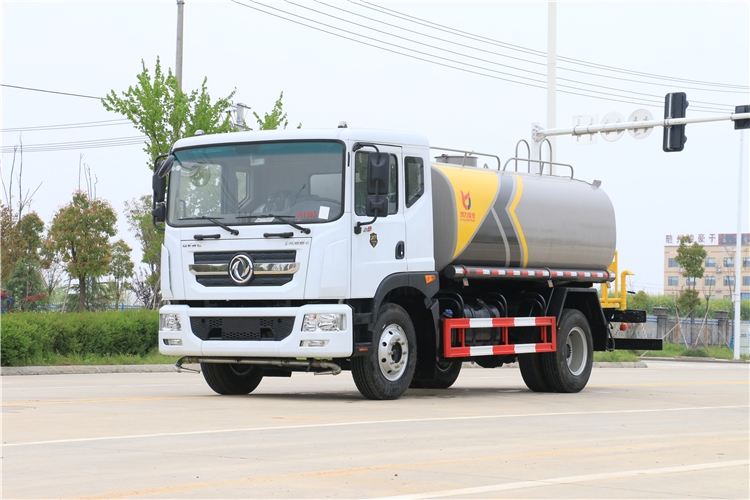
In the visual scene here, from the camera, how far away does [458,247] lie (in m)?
15.3

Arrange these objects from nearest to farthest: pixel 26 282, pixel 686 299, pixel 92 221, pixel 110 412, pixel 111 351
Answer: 1. pixel 110 412
2. pixel 111 351
3. pixel 92 221
4. pixel 26 282
5. pixel 686 299

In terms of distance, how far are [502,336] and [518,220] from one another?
1665 millimetres

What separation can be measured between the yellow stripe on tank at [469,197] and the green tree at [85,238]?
25.1 m

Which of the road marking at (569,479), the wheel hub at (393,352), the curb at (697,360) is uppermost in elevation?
the wheel hub at (393,352)

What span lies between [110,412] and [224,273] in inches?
98.0

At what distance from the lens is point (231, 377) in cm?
1545

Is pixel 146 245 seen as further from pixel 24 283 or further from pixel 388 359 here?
pixel 388 359

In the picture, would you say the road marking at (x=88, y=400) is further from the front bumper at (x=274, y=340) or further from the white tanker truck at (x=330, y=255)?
the front bumper at (x=274, y=340)

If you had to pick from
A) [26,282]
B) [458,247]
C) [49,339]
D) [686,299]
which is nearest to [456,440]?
[458,247]

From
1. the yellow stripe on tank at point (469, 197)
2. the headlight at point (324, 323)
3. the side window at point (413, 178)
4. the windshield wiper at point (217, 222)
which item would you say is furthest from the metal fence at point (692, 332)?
the headlight at point (324, 323)

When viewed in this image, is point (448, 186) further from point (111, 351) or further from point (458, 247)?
point (111, 351)

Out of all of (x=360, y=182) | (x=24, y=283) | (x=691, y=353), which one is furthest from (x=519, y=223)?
(x=691, y=353)

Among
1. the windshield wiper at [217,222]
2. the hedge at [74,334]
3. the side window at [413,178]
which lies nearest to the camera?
the windshield wiper at [217,222]

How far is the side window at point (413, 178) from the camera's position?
14.4 m
